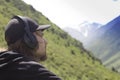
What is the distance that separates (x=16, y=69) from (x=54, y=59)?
3672 cm

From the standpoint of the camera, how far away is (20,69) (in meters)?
4.97

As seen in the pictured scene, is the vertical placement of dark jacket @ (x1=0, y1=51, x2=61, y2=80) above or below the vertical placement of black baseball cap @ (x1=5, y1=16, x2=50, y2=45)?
below

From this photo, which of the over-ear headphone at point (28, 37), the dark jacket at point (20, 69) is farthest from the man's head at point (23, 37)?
the dark jacket at point (20, 69)

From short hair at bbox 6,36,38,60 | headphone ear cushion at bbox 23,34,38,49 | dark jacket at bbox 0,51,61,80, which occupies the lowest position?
dark jacket at bbox 0,51,61,80

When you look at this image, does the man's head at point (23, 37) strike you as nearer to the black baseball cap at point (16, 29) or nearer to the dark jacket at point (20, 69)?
the black baseball cap at point (16, 29)

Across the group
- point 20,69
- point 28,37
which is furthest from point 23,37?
point 20,69

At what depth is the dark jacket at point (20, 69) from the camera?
4902 millimetres

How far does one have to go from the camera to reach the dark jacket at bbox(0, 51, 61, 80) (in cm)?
490

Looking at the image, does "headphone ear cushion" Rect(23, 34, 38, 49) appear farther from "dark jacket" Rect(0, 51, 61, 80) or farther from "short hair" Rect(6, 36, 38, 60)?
"dark jacket" Rect(0, 51, 61, 80)

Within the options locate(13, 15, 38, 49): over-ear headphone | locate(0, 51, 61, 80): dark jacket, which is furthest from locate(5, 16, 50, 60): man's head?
locate(0, 51, 61, 80): dark jacket

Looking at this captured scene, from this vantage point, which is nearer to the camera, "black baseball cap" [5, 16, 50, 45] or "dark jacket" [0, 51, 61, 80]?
"dark jacket" [0, 51, 61, 80]

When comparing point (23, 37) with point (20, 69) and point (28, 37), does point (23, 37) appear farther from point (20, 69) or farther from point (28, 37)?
point (20, 69)

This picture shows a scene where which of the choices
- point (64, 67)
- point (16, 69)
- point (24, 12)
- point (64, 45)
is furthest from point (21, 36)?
point (24, 12)

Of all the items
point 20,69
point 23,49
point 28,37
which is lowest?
point 20,69
